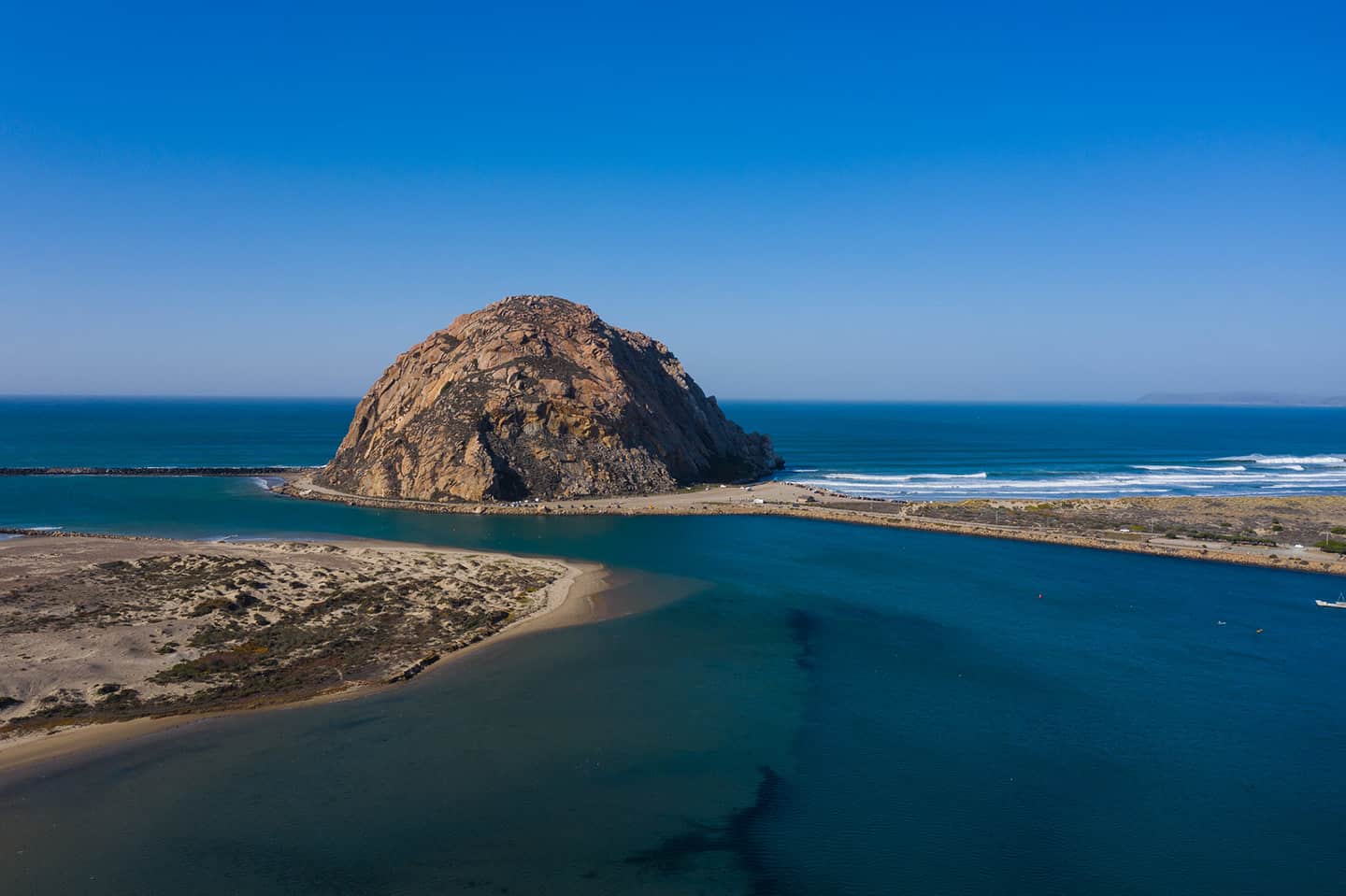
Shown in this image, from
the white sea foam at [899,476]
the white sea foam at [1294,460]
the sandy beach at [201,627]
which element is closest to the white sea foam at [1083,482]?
the white sea foam at [899,476]

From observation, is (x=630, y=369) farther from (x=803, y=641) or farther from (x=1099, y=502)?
(x=803, y=641)

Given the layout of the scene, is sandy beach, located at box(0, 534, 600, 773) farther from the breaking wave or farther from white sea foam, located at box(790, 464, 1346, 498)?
the breaking wave

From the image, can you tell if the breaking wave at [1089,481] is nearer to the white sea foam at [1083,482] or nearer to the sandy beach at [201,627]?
the white sea foam at [1083,482]

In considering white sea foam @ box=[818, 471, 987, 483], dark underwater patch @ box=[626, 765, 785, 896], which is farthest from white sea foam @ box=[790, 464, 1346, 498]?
dark underwater patch @ box=[626, 765, 785, 896]

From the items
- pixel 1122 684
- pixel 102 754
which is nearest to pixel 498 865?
pixel 102 754

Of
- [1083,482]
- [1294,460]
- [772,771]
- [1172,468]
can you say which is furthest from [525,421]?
[1294,460]
